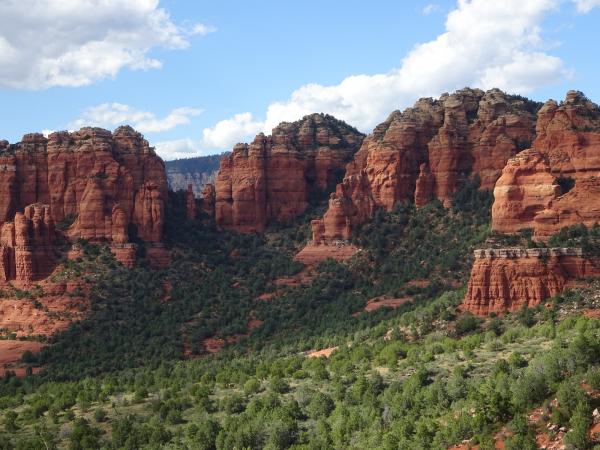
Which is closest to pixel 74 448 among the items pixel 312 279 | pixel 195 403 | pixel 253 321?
pixel 195 403

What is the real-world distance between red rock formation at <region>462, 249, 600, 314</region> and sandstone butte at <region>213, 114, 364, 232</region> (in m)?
57.1

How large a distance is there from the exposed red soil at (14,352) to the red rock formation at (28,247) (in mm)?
10285

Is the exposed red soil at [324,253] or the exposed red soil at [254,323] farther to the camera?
the exposed red soil at [324,253]

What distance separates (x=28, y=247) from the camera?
109875mm

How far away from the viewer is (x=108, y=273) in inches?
4412

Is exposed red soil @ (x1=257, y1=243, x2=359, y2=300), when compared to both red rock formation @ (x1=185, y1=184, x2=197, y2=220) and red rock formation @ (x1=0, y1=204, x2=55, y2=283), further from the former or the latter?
red rock formation @ (x1=0, y1=204, x2=55, y2=283)

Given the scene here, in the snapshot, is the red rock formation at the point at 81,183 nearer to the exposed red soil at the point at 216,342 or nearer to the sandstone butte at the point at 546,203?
the exposed red soil at the point at 216,342

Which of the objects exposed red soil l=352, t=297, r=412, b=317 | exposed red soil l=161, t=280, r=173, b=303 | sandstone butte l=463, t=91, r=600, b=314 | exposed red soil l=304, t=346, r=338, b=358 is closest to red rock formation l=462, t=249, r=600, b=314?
sandstone butte l=463, t=91, r=600, b=314

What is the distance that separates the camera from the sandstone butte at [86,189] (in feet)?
378

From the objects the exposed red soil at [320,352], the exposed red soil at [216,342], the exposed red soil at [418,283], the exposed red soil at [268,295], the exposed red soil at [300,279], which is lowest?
the exposed red soil at [216,342]

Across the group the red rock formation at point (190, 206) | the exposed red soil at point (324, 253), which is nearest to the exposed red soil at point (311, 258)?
the exposed red soil at point (324, 253)

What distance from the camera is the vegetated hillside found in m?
50.4

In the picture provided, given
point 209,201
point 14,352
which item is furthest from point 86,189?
point 14,352

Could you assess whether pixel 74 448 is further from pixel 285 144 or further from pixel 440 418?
pixel 285 144
